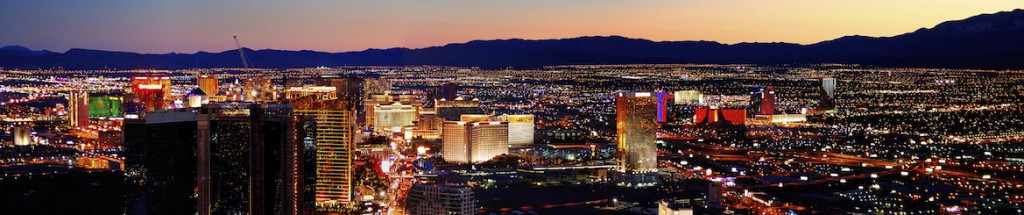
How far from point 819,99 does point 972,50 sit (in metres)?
14.9

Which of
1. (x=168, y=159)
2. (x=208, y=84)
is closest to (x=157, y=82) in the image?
(x=208, y=84)

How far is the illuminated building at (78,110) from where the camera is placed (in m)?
53.0

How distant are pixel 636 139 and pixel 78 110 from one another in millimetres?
22419

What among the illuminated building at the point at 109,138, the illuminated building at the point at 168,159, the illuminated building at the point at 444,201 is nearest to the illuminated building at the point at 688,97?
the illuminated building at the point at 109,138

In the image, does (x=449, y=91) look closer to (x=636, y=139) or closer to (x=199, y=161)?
(x=636, y=139)

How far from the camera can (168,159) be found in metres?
25.0

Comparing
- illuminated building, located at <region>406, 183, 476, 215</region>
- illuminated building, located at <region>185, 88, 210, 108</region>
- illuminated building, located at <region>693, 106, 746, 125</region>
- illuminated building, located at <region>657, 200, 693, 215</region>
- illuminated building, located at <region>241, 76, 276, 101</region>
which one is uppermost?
illuminated building, located at <region>241, 76, 276, 101</region>

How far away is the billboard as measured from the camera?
178 ft

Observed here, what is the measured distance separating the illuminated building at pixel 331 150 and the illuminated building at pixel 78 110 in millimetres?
17969

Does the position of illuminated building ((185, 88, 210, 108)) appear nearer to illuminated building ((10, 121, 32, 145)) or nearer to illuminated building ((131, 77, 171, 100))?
illuminated building ((131, 77, 171, 100))

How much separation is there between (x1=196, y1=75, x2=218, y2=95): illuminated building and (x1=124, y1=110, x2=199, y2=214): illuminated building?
105 ft

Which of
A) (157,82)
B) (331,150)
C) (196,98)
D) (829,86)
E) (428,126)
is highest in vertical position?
(157,82)

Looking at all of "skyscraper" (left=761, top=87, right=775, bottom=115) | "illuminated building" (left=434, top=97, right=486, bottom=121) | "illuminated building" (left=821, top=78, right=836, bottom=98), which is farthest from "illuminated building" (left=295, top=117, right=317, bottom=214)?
"illuminated building" (left=821, top=78, right=836, bottom=98)

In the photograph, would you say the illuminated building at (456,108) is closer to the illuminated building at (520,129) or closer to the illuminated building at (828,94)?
the illuminated building at (520,129)
